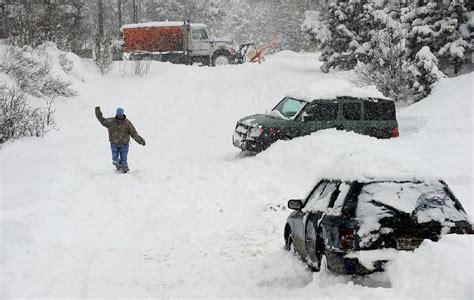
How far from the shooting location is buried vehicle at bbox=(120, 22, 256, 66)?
36000 millimetres

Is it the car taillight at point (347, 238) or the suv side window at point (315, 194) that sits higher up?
the car taillight at point (347, 238)

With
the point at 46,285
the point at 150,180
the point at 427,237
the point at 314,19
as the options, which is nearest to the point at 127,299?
the point at 46,285

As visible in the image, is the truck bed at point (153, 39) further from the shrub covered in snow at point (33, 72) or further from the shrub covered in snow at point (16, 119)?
the shrub covered in snow at point (16, 119)

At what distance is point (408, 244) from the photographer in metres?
5.44

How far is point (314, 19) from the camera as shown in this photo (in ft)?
99.0

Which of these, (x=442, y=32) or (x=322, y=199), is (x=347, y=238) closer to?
(x=322, y=199)

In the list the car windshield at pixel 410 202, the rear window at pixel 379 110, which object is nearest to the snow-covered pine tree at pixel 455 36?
the rear window at pixel 379 110

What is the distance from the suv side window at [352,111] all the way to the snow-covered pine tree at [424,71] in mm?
6029

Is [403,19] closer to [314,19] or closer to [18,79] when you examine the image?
[314,19]

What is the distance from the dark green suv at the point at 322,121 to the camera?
15023 millimetres

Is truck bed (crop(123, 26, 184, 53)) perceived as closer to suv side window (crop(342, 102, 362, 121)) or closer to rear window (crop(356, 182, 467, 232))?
suv side window (crop(342, 102, 362, 121))

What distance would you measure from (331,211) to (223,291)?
5.20ft

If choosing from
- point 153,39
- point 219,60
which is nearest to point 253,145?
point 219,60

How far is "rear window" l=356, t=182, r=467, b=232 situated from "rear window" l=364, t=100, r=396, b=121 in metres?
9.73
